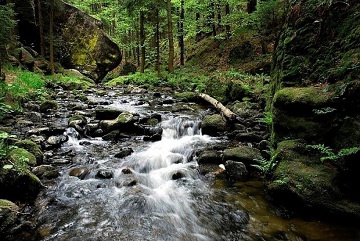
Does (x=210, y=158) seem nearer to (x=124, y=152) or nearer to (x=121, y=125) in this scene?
(x=124, y=152)

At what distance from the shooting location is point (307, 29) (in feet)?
23.2

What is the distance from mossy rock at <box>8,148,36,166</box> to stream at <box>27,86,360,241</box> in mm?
633

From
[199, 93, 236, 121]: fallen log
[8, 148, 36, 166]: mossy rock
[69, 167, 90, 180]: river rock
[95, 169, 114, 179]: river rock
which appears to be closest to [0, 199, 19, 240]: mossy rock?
[8, 148, 36, 166]: mossy rock

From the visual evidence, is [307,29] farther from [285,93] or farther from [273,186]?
[273,186]

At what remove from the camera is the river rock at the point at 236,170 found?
6.16m

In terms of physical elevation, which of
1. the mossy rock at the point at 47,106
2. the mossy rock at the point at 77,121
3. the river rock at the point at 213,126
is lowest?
the river rock at the point at 213,126

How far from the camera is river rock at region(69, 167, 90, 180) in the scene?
6.24 metres

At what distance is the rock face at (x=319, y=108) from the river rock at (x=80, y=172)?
4119 millimetres

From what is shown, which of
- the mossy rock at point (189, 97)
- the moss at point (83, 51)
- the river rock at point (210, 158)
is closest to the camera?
the river rock at point (210, 158)

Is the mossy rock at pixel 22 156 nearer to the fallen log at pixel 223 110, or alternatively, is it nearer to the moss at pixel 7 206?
the moss at pixel 7 206

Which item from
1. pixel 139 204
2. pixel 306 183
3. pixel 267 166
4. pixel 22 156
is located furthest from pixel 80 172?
pixel 306 183

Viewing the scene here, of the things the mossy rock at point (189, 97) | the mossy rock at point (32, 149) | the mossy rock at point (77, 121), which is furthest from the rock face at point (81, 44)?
the mossy rock at point (32, 149)

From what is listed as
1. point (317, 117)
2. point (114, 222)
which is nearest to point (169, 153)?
point (114, 222)

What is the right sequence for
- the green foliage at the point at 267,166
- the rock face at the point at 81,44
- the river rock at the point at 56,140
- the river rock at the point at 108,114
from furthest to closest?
the rock face at the point at 81,44 < the river rock at the point at 108,114 < the river rock at the point at 56,140 < the green foliage at the point at 267,166
